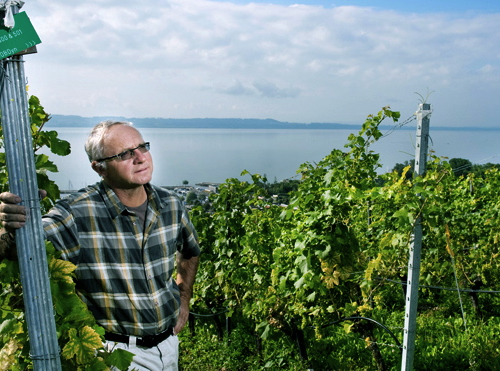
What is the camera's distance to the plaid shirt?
2240 millimetres

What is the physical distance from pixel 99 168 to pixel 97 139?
5.1 inches

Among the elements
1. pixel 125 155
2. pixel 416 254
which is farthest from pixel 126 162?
pixel 416 254

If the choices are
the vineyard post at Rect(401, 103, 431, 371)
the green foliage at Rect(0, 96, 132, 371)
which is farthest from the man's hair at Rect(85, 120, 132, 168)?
the vineyard post at Rect(401, 103, 431, 371)

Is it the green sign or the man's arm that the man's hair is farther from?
the green sign

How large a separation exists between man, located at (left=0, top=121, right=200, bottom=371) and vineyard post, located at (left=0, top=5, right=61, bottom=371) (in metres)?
0.49

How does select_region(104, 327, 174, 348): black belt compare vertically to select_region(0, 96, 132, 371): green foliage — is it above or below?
below

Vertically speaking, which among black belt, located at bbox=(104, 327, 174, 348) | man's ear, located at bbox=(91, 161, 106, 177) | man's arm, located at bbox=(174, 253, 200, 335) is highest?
man's ear, located at bbox=(91, 161, 106, 177)

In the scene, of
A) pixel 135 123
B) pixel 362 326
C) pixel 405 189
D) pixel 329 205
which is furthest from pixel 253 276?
pixel 135 123

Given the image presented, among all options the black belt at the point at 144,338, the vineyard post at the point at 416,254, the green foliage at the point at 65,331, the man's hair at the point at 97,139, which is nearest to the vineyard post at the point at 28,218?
the green foliage at the point at 65,331

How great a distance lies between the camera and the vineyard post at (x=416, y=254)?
2.77 metres

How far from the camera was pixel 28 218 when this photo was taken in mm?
1607

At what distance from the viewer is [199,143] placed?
2656 centimetres

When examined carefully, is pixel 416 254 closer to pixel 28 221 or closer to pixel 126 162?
pixel 126 162

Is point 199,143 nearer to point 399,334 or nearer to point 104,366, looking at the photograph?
point 399,334
